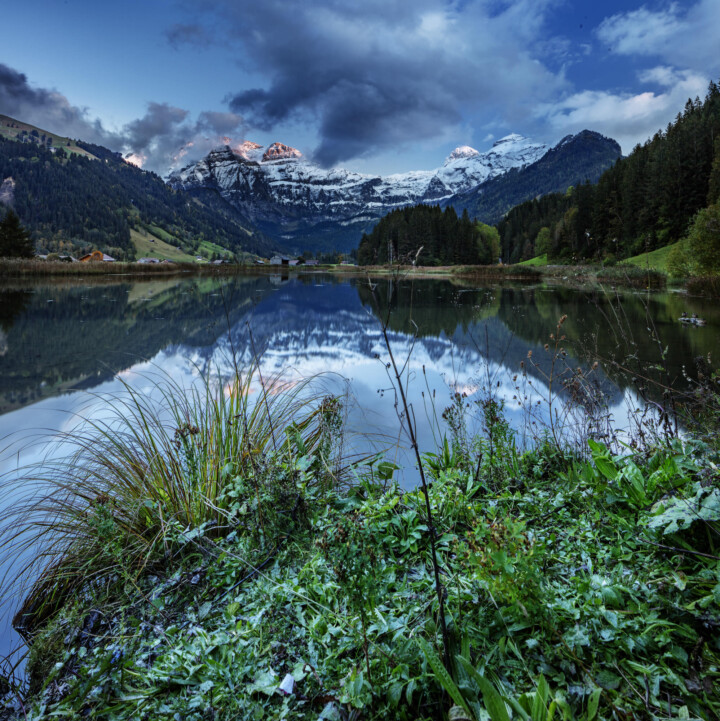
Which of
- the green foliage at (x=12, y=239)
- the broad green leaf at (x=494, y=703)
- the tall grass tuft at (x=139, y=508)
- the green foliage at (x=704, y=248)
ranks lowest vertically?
the tall grass tuft at (x=139, y=508)

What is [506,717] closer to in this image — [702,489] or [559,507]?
[702,489]

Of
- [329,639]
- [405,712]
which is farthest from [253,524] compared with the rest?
[405,712]

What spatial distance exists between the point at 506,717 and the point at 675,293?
29.5m

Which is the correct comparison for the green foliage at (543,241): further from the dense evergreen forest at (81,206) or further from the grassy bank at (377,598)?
the dense evergreen forest at (81,206)

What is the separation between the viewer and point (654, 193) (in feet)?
181

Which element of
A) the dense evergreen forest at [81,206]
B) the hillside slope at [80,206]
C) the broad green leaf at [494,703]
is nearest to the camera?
the broad green leaf at [494,703]

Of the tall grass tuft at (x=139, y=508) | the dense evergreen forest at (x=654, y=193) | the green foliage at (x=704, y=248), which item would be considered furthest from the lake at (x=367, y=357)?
the dense evergreen forest at (x=654, y=193)

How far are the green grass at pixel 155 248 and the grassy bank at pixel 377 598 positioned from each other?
136 m

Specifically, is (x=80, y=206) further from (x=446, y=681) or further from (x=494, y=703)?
(x=494, y=703)

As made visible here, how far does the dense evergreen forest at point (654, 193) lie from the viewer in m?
50.8

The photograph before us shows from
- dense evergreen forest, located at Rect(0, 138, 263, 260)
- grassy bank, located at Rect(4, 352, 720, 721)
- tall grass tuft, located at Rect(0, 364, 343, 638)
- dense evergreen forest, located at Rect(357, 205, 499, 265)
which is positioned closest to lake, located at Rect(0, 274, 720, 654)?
tall grass tuft, located at Rect(0, 364, 343, 638)

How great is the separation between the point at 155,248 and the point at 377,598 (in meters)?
153

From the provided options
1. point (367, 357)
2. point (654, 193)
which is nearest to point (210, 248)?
point (654, 193)

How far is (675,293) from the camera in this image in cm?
2423
